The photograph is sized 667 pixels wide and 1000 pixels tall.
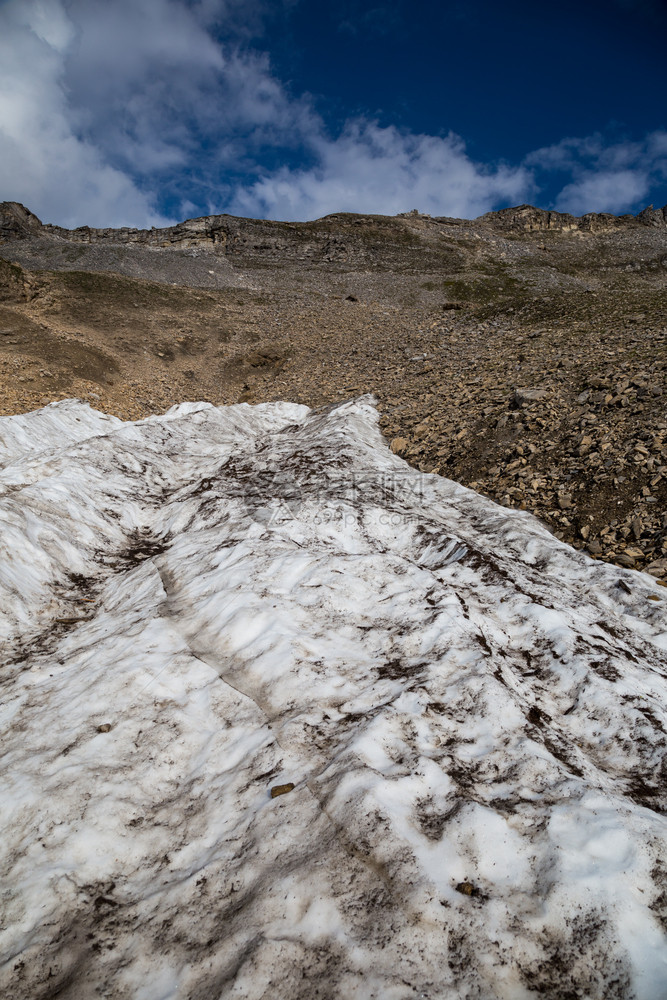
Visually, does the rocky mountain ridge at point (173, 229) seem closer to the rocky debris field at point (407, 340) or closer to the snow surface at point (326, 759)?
the rocky debris field at point (407, 340)

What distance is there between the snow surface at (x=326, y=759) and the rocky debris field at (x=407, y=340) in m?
2.83

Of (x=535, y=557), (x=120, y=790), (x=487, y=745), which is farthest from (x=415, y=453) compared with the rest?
(x=120, y=790)

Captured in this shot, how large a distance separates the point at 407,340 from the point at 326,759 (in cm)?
2834

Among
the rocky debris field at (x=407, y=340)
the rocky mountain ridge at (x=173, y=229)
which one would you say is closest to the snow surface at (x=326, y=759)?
the rocky debris field at (x=407, y=340)

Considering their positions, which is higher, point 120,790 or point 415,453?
point 415,453

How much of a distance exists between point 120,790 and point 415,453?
37.6 ft

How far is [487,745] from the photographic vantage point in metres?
4.77

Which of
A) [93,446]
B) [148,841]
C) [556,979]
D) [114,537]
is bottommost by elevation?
[556,979]

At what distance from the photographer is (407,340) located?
96.5ft

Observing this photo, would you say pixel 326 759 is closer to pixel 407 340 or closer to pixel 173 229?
pixel 407 340

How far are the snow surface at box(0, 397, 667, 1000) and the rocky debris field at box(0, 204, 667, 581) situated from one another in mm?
2826

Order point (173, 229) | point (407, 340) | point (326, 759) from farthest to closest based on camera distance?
1. point (173, 229)
2. point (407, 340)
3. point (326, 759)

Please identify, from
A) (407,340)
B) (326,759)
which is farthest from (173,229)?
(326,759)

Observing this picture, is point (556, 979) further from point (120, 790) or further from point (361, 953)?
point (120, 790)
